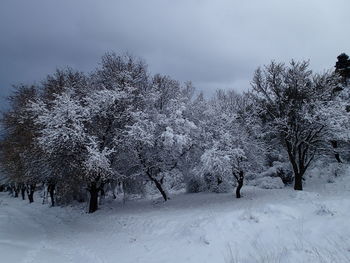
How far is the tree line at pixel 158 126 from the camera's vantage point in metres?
20.3

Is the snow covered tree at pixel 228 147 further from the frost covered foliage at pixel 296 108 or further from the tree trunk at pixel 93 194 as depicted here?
the tree trunk at pixel 93 194

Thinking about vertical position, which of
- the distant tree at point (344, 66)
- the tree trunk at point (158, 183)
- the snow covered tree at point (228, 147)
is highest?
the distant tree at point (344, 66)

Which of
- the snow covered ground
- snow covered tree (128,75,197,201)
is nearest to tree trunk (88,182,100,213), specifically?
snow covered tree (128,75,197,201)

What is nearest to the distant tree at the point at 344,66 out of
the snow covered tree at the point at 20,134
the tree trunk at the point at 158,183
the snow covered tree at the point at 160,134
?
the snow covered tree at the point at 160,134

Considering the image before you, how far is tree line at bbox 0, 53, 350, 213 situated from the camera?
20266mm

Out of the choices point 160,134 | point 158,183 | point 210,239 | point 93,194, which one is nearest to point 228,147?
point 160,134

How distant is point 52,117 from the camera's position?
18.9 meters

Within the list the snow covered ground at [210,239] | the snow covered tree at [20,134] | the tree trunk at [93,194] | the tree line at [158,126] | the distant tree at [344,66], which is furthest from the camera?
the distant tree at [344,66]

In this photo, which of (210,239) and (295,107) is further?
(295,107)

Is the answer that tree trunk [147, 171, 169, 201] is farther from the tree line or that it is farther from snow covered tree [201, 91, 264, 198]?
snow covered tree [201, 91, 264, 198]

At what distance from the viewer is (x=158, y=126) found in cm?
2267

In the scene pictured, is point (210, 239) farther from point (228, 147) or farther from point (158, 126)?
point (158, 126)

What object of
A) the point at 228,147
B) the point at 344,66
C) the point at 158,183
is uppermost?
the point at 344,66

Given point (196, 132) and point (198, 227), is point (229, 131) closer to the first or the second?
point (196, 132)
